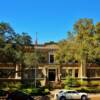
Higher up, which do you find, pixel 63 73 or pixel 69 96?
pixel 63 73

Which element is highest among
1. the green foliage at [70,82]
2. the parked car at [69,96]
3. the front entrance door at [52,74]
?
the front entrance door at [52,74]

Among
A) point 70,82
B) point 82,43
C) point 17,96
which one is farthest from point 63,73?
point 17,96

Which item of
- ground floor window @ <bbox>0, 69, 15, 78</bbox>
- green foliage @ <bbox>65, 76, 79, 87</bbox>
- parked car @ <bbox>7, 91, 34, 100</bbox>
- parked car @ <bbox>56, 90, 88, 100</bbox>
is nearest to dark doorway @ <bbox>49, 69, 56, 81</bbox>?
green foliage @ <bbox>65, 76, 79, 87</bbox>

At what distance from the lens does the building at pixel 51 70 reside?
71819mm

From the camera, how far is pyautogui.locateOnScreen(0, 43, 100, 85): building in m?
71.8

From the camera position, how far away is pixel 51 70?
7475cm

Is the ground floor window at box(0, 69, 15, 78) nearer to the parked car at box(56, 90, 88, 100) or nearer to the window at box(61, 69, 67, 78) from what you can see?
the window at box(61, 69, 67, 78)

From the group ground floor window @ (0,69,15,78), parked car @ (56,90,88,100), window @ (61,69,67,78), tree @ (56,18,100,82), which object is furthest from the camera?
window @ (61,69,67,78)

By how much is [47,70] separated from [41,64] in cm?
181

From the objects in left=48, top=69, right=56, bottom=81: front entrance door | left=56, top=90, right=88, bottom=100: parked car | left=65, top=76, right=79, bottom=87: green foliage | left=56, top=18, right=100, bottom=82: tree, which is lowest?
left=56, top=90, right=88, bottom=100: parked car

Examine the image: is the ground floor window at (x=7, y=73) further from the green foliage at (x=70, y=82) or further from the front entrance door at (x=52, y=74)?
the green foliage at (x=70, y=82)

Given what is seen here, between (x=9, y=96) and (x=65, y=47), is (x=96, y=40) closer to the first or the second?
(x=65, y=47)

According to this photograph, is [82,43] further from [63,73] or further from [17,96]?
[17,96]

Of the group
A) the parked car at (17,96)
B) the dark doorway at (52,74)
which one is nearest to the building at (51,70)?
the dark doorway at (52,74)
